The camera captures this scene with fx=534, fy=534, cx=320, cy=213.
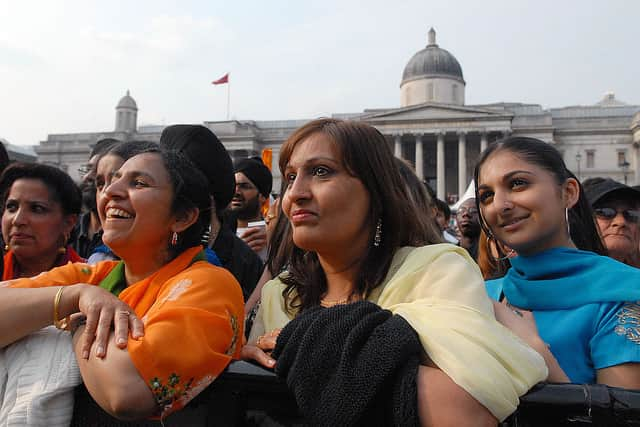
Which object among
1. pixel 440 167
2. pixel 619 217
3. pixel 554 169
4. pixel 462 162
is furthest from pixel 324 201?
pixel 440 167

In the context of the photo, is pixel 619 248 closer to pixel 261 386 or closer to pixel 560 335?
pixel 560 335

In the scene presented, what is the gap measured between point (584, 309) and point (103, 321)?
1.70m

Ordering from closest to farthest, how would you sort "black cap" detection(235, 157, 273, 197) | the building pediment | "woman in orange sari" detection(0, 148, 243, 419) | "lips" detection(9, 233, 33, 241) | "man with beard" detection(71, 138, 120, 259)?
"woman in orange sari" detection(0, 148, 243, 419)
"lips" detection(9, 233, 33, 241)
"man with beard" detection(71, 138, 120, 259)
"black cap" detection(235, 157, 273, 197)
the building pediment

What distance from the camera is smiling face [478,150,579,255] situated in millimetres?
2344

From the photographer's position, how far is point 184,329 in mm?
1625

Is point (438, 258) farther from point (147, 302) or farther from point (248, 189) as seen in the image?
point (248, 189)

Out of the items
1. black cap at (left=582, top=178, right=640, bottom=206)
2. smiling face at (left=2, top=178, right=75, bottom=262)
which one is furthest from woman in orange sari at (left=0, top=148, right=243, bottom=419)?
black cap at (left=582, top=178, right=640, bottom=206)

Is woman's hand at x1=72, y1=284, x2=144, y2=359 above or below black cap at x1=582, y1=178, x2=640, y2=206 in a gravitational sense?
below

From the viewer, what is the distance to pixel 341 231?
201 centimetres

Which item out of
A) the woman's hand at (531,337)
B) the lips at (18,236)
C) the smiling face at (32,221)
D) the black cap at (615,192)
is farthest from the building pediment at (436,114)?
the woman's hand at (531,337)

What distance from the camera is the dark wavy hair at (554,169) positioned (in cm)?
244

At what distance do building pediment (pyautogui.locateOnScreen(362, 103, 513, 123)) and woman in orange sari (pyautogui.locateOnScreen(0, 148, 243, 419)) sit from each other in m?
41.6

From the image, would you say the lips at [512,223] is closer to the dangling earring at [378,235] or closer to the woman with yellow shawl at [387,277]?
the woman with yellow shawl at [387,277]

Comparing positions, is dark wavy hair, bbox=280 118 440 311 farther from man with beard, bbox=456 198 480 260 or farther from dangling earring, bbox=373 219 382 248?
man with beard, bbox=456 198 480 260
